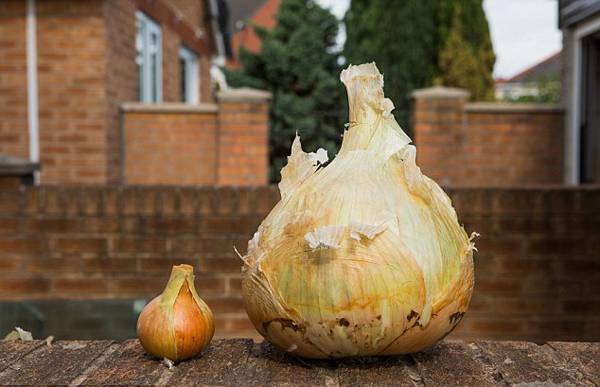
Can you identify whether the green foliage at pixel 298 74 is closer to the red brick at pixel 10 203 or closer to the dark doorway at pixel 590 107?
the dark doorway at pixel 590 107

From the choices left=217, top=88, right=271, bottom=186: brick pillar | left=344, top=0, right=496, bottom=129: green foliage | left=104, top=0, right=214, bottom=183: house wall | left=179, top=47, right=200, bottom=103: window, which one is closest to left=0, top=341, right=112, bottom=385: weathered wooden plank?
left=217, top=88, right=271, bottom=186: brick pillar

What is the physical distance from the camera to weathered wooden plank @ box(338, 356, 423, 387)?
1.49 m

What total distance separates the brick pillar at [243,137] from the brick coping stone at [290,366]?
652cm

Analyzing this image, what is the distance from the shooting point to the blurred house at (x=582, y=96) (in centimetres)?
855

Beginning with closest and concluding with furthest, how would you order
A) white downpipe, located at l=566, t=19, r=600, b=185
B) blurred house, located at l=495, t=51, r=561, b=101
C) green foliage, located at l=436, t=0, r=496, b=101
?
white downpipe, located at l=566, t=19, r=600, b=185 → green foliage, located at l=436, t=0, r=496, b=101 → blurred house, located at l=495, t=51, r=561, b=101

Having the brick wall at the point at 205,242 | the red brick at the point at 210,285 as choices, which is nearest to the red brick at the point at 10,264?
the brick wall at the point at 205,242

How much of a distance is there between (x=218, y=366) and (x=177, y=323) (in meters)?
0.13

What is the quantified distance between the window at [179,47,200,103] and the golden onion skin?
13.9m

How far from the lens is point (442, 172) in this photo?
28.2 feet

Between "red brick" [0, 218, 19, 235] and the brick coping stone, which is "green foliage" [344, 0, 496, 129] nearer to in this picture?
"red brick" [0, 218, 19, 235]

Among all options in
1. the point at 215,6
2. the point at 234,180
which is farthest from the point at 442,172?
the point at 215,6

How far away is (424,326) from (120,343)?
73 cm

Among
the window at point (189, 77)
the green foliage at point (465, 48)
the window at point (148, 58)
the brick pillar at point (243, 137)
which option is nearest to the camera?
the brick pillar at point (243, 137)

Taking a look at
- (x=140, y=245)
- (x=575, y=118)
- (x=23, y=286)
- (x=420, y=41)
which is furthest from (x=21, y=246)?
(x=420, y=41)
